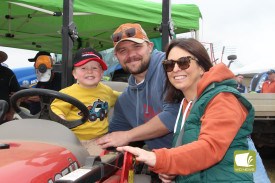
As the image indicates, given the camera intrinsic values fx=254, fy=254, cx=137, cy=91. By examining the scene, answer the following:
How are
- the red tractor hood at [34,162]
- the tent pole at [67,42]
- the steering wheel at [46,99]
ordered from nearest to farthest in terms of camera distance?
the red tractor hood at [34,162] → the steering wheel at [46,99] → the tent pole at [67,42]

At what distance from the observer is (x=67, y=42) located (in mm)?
2303

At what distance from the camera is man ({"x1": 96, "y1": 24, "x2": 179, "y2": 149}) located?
180 cm

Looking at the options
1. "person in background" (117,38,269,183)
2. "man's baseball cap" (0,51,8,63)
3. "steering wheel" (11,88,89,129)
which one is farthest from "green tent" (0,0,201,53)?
"person in background" (117,38,269,183)

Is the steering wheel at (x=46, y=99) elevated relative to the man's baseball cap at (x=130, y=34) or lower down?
lower down

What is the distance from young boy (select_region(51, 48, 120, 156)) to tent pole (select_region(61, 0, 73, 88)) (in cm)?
12

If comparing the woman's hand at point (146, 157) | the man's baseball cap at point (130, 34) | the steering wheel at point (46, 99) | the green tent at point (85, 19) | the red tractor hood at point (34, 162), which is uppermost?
the green tent at point (85, 19)

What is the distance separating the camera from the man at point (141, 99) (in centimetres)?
180

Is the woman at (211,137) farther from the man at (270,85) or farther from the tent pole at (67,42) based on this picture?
the man at (270,85)

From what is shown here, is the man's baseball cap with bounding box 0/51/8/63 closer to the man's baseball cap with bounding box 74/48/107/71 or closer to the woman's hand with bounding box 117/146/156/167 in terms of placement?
the man's baseball cap with bounding box 74/48/107/71

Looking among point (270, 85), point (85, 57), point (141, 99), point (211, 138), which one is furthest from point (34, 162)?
point (270, 85)

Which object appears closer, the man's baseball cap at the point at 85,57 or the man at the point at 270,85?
the man's baseball cap at the point at 85,57

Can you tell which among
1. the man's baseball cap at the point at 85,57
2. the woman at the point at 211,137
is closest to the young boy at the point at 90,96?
the man's baseball cap at the point at 85,57

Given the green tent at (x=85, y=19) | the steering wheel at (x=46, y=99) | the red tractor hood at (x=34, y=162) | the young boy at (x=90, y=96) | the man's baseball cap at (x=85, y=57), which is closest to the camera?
the red tractor hood at (x=34, y=162)

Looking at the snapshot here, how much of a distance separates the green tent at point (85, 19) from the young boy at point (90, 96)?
5.09 ft
